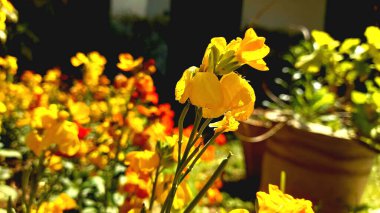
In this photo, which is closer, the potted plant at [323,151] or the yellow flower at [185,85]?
the yellow flower at [185,85]

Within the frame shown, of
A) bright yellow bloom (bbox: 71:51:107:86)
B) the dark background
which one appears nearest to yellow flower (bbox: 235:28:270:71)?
bright yellow bloom (bbox: 71:51:107:86)

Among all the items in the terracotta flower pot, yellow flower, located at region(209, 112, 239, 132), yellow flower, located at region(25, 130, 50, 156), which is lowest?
the terracotta flower pot

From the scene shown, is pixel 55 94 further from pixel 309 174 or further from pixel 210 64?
pixel 210 64

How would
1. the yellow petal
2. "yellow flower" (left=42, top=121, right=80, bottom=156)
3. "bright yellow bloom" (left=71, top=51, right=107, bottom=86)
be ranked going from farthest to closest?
"bright yellow bloom" (left=71, top=51, right=107, bottom=86) < "yellow flower" (left=42, top=121, right=80, bottom=156) < the yellow petal

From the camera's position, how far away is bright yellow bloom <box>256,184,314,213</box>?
1.80ft

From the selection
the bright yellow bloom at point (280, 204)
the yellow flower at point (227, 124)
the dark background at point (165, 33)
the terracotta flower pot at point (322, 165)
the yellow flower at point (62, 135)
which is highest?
the yellow flower at point (227, 124)

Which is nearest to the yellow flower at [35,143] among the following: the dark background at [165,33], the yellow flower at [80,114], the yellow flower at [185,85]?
the yellow flower at [185,85]

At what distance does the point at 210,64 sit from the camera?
1.75 ft

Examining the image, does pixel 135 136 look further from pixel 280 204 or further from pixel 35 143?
pixel 280 204

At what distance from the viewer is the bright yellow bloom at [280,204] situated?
55 centimetres

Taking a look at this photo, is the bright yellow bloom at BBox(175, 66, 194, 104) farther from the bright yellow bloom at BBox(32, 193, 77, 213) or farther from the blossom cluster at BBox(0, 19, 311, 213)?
the bright yellow bloom at BBox(32, 193, 77, 213)

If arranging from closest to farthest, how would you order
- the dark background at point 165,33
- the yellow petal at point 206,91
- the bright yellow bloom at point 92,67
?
1. the yellow petal at point 206,91
2. the bright yellow bloom at point 92,67
3. the dark background at point 165,33

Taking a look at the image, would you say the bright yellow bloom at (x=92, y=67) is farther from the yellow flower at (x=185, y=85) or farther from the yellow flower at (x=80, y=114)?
the yellow flower at (x=185, y=85)

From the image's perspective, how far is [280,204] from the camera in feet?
1.83
